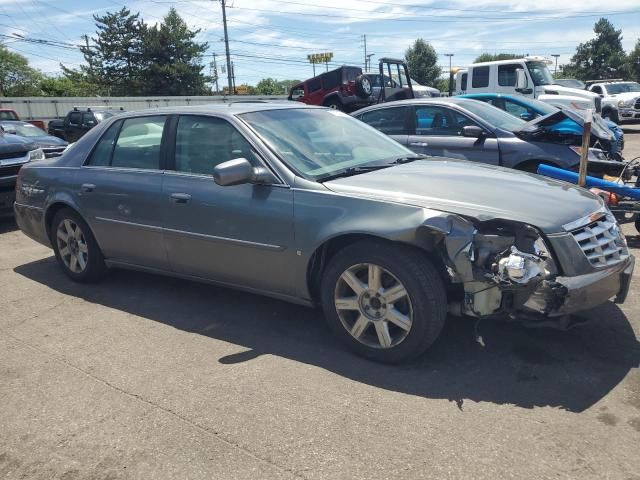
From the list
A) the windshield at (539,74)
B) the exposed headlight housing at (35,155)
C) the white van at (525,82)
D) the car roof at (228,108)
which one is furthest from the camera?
the windshield at (539,74)

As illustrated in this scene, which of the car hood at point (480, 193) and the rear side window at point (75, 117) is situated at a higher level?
the rear side window at point (75, 117)

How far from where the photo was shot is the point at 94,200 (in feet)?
15.6

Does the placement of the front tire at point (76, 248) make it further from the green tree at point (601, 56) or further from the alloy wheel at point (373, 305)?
the green tree at point (601, 56)

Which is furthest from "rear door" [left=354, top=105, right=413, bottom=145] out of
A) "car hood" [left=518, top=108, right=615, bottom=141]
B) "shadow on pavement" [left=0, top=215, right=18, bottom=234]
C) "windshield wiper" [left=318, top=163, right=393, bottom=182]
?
"shadow on pavement" [left=0, top=215, right=18, bottom=234]

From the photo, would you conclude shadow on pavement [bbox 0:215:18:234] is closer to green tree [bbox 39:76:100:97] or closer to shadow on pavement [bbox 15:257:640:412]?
shadow on pavement [bbox 15:257:640:412]

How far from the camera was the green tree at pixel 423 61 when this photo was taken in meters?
67.0

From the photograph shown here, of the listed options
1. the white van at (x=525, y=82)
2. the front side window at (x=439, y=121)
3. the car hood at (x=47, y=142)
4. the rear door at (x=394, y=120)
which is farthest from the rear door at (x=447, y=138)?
the white van at (x=525, y=82)

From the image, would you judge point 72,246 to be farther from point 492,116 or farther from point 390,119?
point 492,116

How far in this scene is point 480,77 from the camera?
56.4 ft

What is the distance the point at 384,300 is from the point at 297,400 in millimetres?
765

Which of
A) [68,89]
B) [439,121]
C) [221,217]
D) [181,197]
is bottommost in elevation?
[221,217]

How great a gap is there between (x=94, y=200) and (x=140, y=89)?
54989mm

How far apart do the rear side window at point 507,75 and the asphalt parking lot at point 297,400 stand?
13.5m

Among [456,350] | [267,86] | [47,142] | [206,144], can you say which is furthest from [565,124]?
[267,86]
